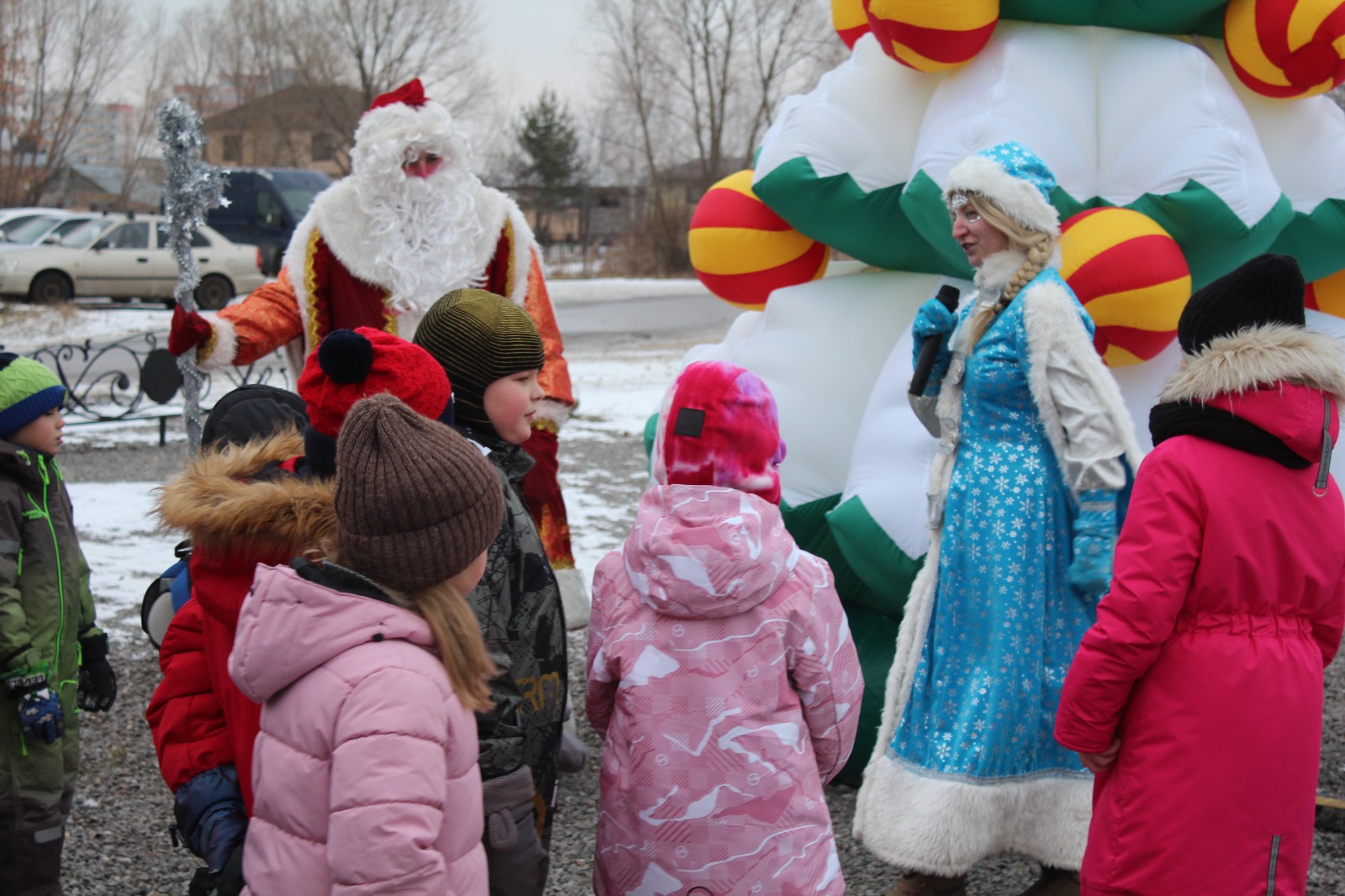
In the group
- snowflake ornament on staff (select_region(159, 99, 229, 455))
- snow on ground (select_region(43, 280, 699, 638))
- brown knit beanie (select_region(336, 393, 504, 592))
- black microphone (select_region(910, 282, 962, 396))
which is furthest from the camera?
snow on ground (select_region(43, 280, 699, 638))

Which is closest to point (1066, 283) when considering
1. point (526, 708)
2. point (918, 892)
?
point (918, 892)

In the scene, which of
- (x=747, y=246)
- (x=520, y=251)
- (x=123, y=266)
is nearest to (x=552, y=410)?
(x=520, y=251)

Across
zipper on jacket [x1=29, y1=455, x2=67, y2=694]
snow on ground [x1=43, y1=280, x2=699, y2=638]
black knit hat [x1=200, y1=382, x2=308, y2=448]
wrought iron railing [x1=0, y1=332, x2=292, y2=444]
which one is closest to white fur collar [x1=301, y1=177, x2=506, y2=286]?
snow on ground [x1=43, y1=280, x2=699, y2=638]

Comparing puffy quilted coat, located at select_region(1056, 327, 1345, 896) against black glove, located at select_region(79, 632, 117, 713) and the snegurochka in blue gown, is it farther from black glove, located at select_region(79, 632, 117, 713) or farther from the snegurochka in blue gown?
black glove, located at select_region(79, 632, 117, 713)

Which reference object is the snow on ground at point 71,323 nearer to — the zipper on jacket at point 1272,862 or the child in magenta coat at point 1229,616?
the child in magenta coat at point 1229,616

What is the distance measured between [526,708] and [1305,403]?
4.86 ft

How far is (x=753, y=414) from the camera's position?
2.15 m

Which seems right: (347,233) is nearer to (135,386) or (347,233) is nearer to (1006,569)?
(1006,569)

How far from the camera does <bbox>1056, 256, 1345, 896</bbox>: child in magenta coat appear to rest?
7.16 feet

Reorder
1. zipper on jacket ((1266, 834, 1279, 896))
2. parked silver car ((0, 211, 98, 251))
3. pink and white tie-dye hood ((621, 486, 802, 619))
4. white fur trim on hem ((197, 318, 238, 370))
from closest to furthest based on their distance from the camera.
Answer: pink and white tie-dye hood ((621, 486, 802, 619)), zipper on jacket ((1266, 834, 1279, 896)), white fur trim on hem ((197, 318, 238, 370)), parked silver car ((0, 211, 98, 251))

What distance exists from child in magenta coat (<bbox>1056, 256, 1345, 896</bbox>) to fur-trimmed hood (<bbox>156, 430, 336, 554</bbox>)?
4.53ft

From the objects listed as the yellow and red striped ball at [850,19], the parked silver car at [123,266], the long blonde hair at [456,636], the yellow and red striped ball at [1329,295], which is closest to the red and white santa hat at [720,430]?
the long blonde hair at [456,636]

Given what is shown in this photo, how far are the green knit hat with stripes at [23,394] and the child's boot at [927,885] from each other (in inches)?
87.6

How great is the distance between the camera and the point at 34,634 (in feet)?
8.80
